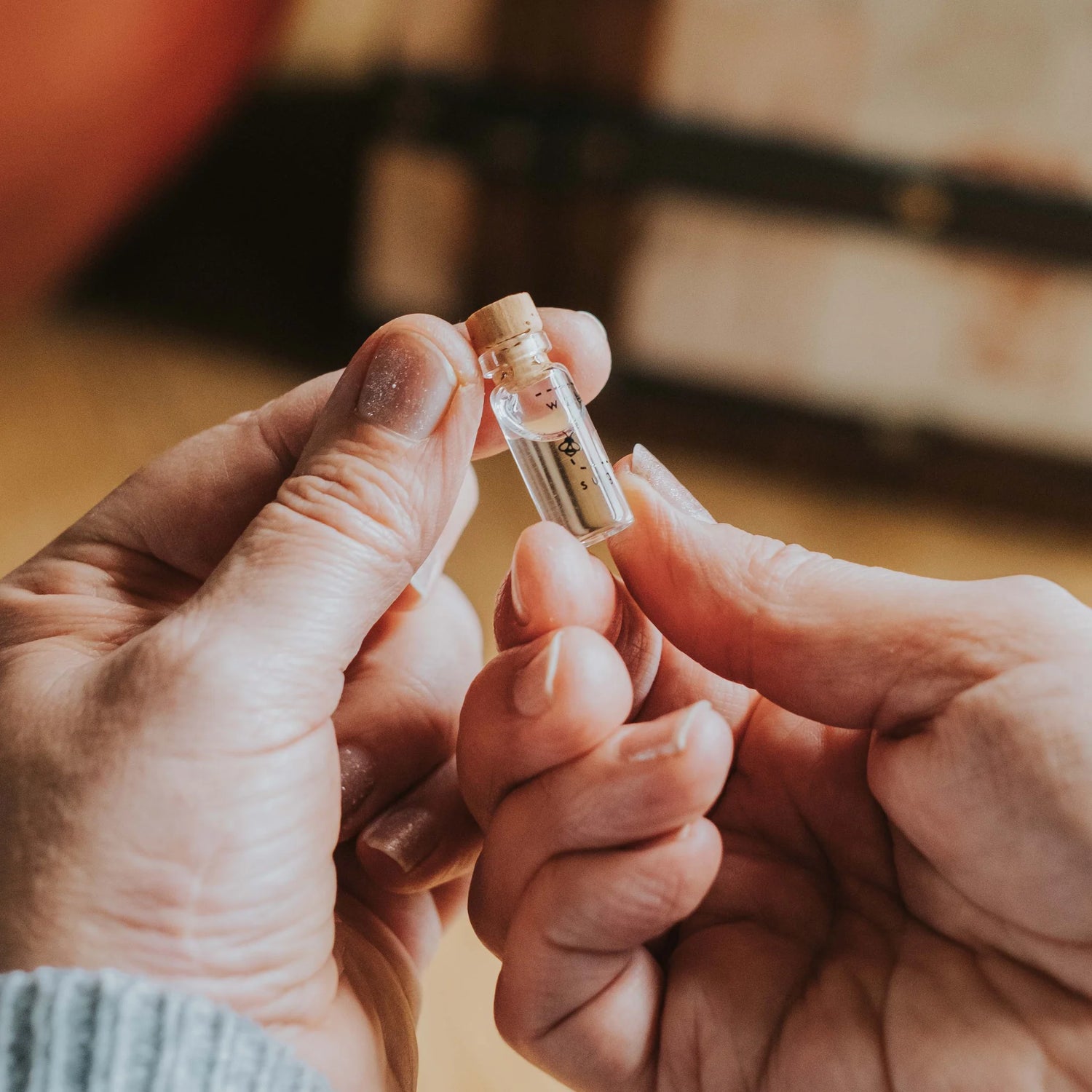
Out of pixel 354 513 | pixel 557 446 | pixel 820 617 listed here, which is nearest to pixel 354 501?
pixel 354 513

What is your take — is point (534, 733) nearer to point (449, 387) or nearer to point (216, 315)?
point (449, 387)

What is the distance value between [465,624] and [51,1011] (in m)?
0.36

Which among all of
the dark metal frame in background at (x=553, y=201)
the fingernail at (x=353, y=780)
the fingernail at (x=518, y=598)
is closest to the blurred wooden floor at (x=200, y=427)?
the dark metal frame in background at (x=553, y=201)

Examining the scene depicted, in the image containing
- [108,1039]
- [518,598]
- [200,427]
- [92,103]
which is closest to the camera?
[108,1039]

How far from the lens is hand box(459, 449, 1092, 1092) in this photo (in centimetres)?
47

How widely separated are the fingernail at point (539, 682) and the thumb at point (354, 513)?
73 mm

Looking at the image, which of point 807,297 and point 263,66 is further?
point 263,66

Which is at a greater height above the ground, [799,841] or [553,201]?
[553,201]

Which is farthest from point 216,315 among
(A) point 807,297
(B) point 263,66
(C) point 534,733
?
(C) point 534,733

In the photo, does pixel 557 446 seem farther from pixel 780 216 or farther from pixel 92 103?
pixel 92 103

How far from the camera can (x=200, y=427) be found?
130cm

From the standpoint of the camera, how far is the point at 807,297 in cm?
121

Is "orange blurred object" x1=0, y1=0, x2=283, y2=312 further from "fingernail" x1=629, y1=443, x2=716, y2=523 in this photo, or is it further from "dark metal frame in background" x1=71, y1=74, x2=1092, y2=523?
"fingernail" x1=629, y1=443, x2=716, y2=523

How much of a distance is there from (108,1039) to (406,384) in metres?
0.28
